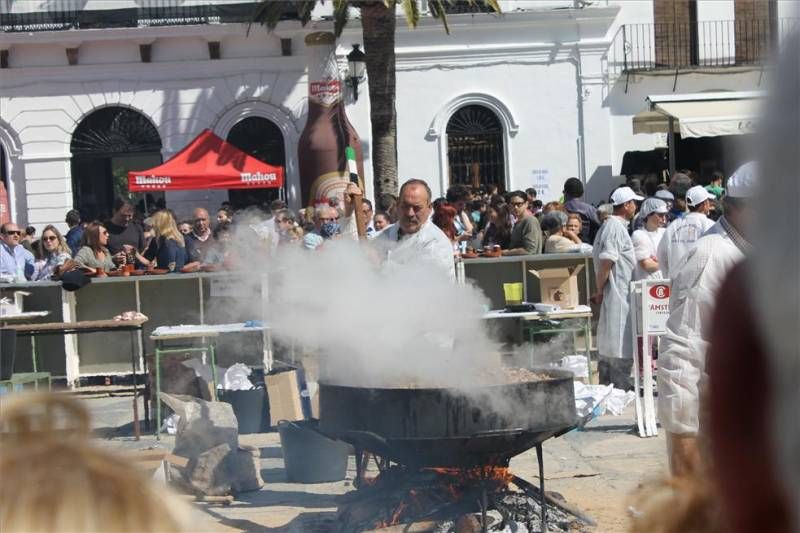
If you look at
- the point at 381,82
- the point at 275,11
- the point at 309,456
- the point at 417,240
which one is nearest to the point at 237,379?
the point at 309,456

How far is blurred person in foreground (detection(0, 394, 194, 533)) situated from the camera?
4.30 ft

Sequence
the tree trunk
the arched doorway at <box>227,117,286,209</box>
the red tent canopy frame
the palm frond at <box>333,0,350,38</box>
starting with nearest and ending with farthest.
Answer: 1. the red tent canopy frame
2. the tree trunk
3. the palm frond at <box>333,0,350,38</box>
4. the arched doorway at <box>227,117,286,209</box>

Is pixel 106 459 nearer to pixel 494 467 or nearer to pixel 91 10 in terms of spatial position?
pixel 494 467

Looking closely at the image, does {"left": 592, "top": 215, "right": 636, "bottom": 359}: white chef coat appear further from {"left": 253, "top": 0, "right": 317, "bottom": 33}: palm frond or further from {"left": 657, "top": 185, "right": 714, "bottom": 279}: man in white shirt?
{"left": 253, "top": 0, "right": 317, "bottom": 33}: palm frond

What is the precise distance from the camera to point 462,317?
7.11 m

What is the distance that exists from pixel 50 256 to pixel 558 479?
7.92 meters

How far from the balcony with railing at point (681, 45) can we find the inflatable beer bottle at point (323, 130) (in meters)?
6.60

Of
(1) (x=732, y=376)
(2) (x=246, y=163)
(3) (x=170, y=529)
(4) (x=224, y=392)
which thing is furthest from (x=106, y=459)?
(2) (x=246, y=163)

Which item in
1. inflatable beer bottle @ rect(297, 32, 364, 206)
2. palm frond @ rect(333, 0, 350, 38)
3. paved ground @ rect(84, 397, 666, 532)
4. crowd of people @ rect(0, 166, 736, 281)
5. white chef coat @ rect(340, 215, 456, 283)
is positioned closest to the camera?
white chef coat @ rect(340, 215, 456, 283)

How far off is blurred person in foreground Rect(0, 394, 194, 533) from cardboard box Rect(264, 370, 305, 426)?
8535mm

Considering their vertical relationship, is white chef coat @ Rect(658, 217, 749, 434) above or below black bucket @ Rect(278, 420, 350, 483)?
above

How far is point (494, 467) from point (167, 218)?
24.0ft

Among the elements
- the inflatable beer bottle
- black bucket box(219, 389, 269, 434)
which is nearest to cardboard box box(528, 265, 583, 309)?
black bucket box(219, 389, 269, 434)

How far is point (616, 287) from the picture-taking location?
10.6m
